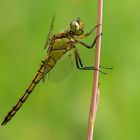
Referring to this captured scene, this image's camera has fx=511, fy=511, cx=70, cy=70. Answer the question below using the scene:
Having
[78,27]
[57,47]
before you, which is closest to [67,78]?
[57,47]

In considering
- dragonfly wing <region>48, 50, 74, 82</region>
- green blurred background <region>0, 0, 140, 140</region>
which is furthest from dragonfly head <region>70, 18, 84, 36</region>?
green blurred background <region>0, 0, 140, 140</region>

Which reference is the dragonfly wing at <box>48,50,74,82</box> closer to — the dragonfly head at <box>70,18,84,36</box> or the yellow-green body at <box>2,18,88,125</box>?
the yellow-green body at <box>2,18,88,125</box>

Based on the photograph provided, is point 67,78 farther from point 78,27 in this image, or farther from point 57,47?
point 78,27

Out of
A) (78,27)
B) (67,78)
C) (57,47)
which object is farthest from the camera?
(67,78)

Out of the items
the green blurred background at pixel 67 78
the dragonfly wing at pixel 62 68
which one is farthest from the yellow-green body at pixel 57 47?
the green blurred background at pixel 67 78

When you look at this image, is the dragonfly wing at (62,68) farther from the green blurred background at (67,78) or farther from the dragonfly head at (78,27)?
the green blurred background at (67,78)

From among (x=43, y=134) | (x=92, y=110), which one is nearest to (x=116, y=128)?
(x=43, y=134)
